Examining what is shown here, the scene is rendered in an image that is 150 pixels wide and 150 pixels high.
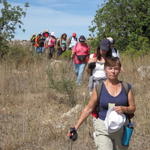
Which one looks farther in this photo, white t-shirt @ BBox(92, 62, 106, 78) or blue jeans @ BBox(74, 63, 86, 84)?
blue jeans @ BBox(74, 63, 86, 84)

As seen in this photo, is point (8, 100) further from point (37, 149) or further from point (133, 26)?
point (133, 26)

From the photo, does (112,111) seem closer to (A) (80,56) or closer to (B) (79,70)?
(B) (79,70)

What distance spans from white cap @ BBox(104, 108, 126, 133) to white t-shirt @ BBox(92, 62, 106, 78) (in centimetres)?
341

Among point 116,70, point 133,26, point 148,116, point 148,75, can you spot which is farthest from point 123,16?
point 116,70

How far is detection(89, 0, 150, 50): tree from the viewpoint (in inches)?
727

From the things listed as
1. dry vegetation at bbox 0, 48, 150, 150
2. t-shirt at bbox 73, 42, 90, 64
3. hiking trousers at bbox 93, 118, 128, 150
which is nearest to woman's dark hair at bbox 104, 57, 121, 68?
hiking trousers at bbox 93, 118, 128, 150

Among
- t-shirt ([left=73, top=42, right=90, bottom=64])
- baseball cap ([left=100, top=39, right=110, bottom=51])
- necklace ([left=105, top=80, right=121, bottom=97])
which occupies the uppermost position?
t-shirt ([left=73, top=42, right=90, bottom=64])

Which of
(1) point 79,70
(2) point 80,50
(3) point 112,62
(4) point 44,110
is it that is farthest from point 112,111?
(2) point 80,50

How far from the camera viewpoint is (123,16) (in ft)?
61.4

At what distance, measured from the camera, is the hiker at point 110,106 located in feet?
13.6

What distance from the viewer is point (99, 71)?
7617 mm

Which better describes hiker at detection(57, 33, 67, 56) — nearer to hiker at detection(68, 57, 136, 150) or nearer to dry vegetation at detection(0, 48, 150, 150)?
dry vegetation at detection(0, 48, 150, 150)

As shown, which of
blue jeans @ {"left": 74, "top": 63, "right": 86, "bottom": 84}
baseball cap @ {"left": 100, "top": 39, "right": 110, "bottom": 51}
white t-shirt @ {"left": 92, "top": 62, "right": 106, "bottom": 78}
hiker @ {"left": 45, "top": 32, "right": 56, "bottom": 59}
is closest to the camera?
baseball cap @ {"left": 100, "top": 39, "right": 110, "bottom": 51}

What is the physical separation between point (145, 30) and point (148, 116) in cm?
1237
